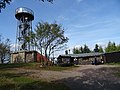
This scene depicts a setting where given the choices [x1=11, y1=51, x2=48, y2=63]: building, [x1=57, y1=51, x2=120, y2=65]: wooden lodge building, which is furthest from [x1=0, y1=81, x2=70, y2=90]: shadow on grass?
[x1=57, y1=51, x2=120, y2=65]: wooden lodge building

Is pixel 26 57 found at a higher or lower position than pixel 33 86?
higher

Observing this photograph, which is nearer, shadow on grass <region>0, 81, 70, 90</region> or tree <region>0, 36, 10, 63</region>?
shadow on grass <region>0, 81, 70, 90</region>

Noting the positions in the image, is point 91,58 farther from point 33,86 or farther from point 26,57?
point 33,86

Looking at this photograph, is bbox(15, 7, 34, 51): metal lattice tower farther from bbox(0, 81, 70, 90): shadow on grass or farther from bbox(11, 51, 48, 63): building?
bbox(0, 81, 70, 90): shadow on grass

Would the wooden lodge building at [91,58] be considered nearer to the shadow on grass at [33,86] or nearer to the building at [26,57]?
the building at [26,57]

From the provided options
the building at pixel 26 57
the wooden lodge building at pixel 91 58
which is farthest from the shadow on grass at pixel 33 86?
the wooden lodge building at pixel 91 58

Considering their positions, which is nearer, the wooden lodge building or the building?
the building

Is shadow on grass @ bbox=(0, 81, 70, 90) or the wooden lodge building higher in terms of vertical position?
the wooden lodge building

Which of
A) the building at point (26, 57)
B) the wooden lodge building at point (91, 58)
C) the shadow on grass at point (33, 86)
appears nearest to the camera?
the shadow on grass at point (33, 86)

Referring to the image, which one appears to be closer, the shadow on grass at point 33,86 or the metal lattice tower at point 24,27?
the shadow on grass at point 33,86

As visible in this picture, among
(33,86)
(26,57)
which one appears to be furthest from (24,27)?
(33,86)

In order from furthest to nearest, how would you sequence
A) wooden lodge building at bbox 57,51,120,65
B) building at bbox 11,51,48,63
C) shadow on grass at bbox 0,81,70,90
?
wooden lodge building at bbox 57,51,120,65 < building at bbox 11,51,48,63 < shadow on grass at bbox 0,81,70,90

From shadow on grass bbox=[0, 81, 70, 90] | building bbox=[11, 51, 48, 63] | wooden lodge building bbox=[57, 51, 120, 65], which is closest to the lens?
shadow on grass bbox=[0, 81, 70, 90]

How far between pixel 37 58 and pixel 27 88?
33.0 metres
